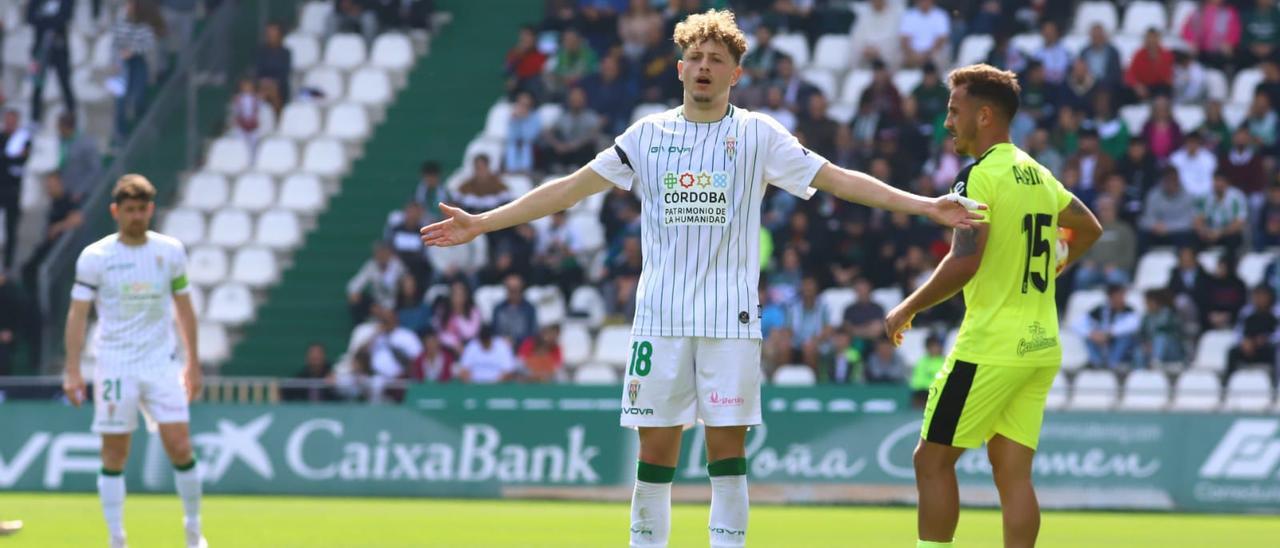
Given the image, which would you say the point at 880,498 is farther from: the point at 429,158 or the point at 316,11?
the point at 316,11

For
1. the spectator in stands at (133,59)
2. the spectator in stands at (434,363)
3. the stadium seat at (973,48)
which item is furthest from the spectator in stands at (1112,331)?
the spectator in stands at (133,59)

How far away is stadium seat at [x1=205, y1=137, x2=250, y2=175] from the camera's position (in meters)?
25.3

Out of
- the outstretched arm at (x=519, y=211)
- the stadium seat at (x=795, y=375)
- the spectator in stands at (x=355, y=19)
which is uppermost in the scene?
the spectator in stands at (x=355, y=19)

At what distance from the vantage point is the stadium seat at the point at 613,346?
2089cm

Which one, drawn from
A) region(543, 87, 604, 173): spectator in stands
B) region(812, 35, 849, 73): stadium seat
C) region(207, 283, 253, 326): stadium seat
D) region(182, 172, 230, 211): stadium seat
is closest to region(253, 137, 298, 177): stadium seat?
region(182, 172, 230, 211): stadium seat

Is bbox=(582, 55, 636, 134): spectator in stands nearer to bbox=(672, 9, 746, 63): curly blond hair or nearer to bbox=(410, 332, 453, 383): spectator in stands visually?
bbox=(410, 332, 453, 383): spectator in stands

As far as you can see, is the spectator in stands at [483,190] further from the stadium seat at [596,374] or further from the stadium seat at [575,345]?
the stadium seat at [596,374]

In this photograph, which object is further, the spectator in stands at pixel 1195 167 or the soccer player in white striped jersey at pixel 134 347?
the spectator in stands at pixel 1195 167

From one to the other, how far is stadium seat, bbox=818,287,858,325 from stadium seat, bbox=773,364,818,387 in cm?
73

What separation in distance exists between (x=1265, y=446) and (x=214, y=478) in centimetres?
992

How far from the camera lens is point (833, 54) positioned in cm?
2422

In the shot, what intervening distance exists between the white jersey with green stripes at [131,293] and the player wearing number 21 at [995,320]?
518 cm

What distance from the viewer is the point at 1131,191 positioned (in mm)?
21094

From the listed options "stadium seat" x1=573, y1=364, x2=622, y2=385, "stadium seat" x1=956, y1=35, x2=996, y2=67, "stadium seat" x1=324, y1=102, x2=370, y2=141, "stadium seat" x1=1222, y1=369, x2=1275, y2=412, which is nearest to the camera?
"stadium seat" x1=1222, y1=369, x2=1275, y2=412
